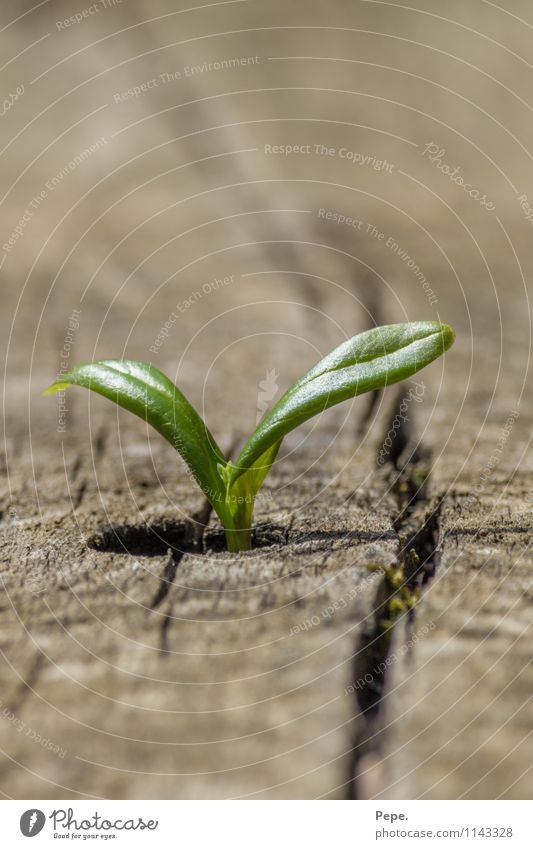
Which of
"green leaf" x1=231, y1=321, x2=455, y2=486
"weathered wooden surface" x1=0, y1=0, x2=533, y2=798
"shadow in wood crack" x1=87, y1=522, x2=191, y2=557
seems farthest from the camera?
"shadow in wood crack" x1=87, y1=522, x2=191, y2=557

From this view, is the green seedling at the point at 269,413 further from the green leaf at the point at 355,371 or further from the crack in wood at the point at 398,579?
the crack in wood at the point at 398,579

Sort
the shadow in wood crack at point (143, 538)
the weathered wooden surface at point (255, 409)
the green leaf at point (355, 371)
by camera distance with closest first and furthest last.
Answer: the weathered wooden surface at point (255, 409) < the green leaf at point (355, 371) < the shadow in wood crack at point (143, 538)

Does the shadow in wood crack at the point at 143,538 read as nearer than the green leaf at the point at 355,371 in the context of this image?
No

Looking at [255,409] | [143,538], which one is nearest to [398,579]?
[143,538]

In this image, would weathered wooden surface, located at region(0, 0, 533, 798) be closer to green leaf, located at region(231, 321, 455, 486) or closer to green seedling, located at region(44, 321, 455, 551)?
green seedling, located at region(44, 321, 455, 551)

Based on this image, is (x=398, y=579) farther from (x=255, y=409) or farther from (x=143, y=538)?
(x=255, y=409)

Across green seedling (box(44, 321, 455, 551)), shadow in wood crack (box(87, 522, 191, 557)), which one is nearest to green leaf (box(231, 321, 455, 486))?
green seedling (box(44, 321, 455, 551))

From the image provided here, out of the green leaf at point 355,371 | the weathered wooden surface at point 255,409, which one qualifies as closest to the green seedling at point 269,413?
the green leaf at point 355,371
